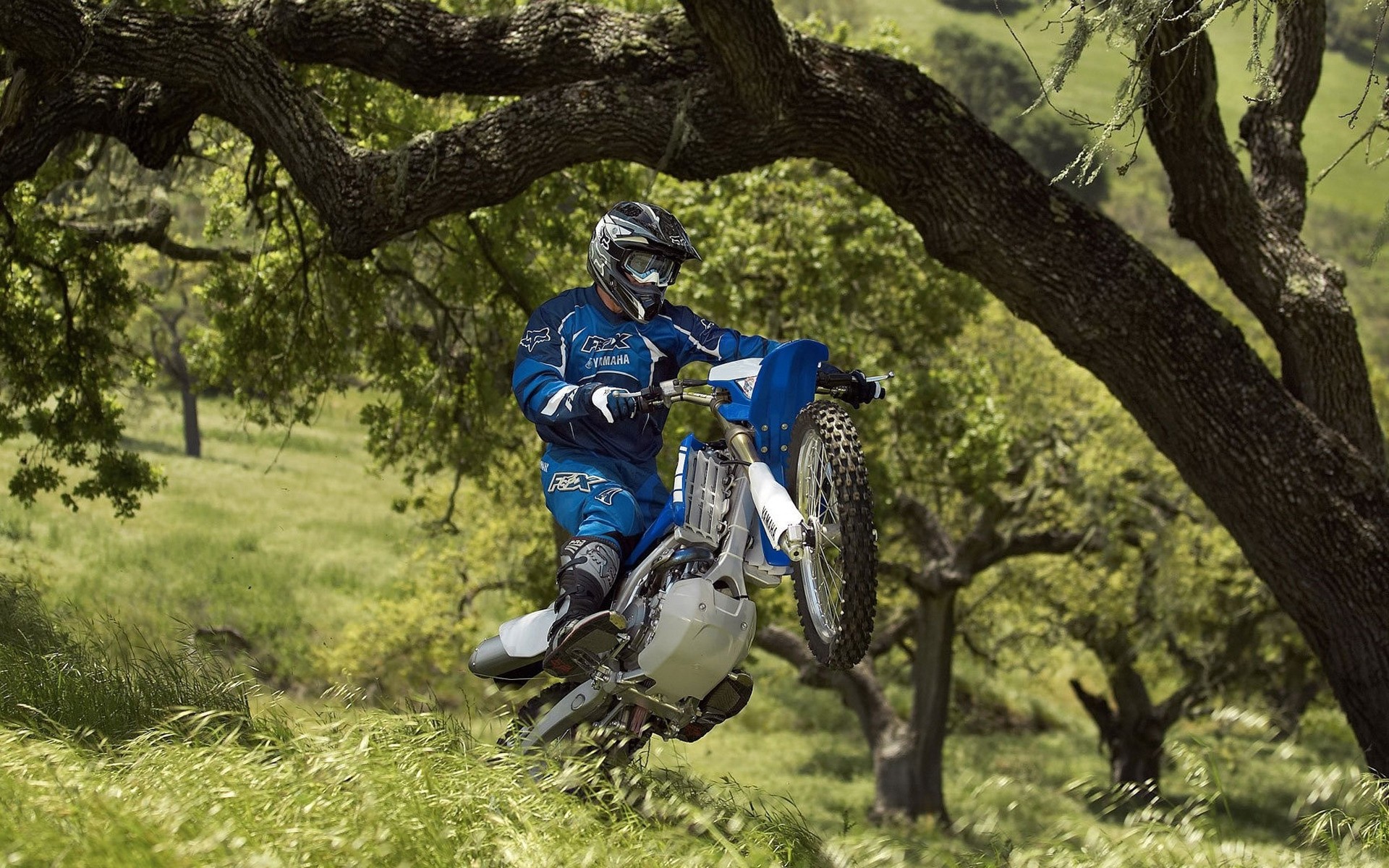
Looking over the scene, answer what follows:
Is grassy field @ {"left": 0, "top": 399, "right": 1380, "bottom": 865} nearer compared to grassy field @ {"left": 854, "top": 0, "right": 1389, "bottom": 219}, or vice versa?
grassy field @ {"left": 0, "top": 399, "right": 1380, "bottom": 865}

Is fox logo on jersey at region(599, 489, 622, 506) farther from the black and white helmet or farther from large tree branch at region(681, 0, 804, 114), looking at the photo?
large tree branch at region(681, 0, 804, 114)

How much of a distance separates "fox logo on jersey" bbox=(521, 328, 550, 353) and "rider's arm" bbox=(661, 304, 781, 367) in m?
0.48

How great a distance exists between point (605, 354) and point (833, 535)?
1279mm

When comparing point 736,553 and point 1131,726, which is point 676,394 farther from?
point 1131,726

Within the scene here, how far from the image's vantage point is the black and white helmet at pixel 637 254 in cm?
554

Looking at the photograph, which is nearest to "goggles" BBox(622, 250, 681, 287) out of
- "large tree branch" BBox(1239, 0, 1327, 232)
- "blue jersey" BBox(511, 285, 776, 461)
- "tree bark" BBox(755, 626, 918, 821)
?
"blue jersey" BBox(511, 285, 776, 461)

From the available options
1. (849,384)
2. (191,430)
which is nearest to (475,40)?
(849,384)

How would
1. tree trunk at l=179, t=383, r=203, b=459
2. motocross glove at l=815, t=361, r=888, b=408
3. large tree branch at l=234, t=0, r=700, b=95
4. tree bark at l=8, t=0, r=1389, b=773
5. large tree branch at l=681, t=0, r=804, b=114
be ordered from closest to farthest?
1. motocross glove at l=815, t=361, r=888, b=408
2. large tree branch at l=681, t=0, r=804, b=114
3. tree bark at l=8, t=0, r=1389, b=773
4. large tree branch at l=234, t=0, r=700, b=95
5. tree trunk at l=179, t=383, r=203, b=459

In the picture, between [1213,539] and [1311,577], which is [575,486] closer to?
[1311,577]

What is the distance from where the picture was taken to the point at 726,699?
5328mm

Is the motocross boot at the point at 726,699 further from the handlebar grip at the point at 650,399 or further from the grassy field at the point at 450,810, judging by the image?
the handlebar grip at the point at 650,399

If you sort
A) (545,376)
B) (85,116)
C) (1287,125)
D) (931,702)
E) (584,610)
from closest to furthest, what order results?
1. (584,610)
2. (545,376)
3. (85,116)
4. (1287,125)
5. (931,702)

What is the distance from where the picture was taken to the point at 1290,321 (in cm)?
811

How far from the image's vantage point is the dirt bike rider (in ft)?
17.8
